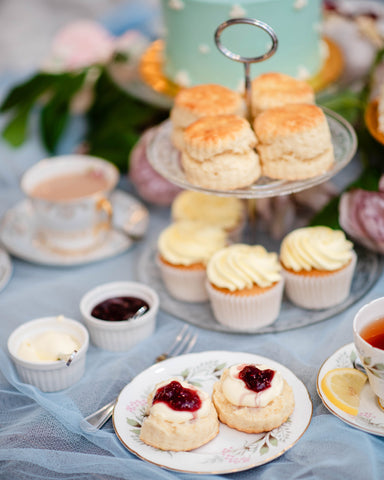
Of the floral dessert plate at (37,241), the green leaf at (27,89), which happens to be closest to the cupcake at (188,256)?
the floral dessert plate at (37,241)

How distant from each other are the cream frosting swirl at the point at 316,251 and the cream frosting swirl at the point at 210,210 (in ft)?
0.75

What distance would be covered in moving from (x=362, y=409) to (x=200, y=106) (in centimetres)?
73

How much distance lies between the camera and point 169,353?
1354mm

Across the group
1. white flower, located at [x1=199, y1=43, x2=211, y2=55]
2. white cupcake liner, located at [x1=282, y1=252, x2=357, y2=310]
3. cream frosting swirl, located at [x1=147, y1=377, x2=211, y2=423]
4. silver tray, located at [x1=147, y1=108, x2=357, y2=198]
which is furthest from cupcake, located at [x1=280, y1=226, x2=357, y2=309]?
white flower, located at [x1=199, y1=43, x2=211, y2=55]

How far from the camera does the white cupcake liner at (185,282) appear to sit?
4.84 feet

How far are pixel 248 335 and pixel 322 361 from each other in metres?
0.18

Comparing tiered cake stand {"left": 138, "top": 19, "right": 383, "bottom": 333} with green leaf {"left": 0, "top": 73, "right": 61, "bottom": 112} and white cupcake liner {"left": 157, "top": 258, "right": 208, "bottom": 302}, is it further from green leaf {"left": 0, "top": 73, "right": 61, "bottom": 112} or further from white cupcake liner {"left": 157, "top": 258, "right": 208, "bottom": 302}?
green leaf {"left": 0, "top": 73, "right": 61, "bottom": 112}

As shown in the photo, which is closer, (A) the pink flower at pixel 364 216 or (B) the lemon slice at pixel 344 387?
(B) the lemon slice at pixel 344 387

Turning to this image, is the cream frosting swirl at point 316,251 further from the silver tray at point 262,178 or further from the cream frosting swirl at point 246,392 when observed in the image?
the cream frosting swirl at point 246,392

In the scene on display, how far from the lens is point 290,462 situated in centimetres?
109

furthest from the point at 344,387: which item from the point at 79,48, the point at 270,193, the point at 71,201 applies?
the point at 79,48

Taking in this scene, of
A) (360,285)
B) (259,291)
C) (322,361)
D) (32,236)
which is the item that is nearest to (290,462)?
(322,361)

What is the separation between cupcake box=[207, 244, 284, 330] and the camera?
1368 mm

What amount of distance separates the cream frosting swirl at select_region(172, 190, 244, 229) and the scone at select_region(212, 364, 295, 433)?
562 millimetres
